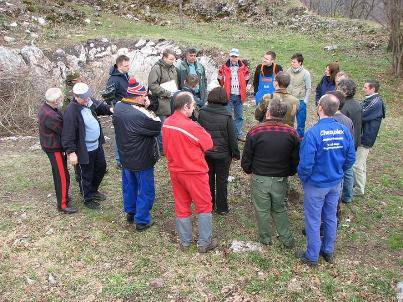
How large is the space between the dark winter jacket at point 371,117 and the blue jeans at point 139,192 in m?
3.42

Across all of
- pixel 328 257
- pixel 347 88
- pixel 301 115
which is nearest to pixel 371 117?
pixel 347 88

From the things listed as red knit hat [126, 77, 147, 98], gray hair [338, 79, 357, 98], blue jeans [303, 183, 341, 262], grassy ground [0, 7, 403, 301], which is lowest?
grassy ground [0, 7, 403, 301]

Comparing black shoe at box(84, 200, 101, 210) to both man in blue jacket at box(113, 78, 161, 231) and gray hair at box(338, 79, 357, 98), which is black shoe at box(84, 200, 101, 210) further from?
gray hair at box(338, 79, 357, 98)

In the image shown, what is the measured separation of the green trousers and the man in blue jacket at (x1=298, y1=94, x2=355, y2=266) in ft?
1.20

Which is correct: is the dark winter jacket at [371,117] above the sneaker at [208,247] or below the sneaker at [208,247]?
above

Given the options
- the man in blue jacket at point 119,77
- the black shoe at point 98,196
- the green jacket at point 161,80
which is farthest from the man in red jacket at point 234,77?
the black shoe at point 98,196

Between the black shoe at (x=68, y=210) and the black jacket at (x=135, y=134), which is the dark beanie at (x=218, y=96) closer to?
the black jacket at (x=135, y=134)

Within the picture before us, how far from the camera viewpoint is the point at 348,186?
21.0ft

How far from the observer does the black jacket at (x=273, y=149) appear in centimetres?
477

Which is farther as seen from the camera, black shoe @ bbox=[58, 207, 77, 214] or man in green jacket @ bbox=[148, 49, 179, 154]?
man in green jacket @ bbox=[148, 49, 179, 154]

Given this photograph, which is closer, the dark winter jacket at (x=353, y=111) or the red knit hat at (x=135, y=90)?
the red knit hat at (x=135, y=90)

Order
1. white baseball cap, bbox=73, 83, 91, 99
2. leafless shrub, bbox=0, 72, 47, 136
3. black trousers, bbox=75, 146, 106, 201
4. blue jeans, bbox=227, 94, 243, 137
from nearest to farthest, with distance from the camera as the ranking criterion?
1. white baseball cap, bbox=73, 83, 91, 99
2. black trousers, bbox=75, 146, 106, 201
3. blue jeans, bbox=227, 94, 243, 137
4. leafless shrub, bbox=0, 72, 47, 136

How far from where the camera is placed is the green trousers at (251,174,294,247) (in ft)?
16.3

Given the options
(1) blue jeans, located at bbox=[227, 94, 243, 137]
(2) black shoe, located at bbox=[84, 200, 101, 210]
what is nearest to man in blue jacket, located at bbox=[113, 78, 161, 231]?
(2) black shoe, located at bbox=[84, 200, 101, 210]
